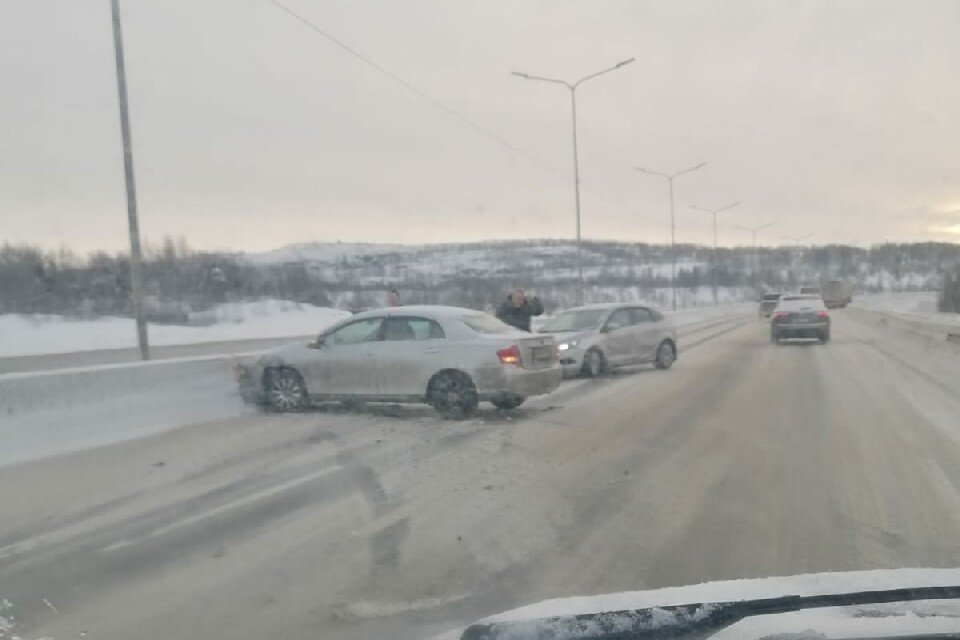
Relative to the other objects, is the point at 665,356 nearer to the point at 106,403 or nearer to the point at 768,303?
the point at 106,403

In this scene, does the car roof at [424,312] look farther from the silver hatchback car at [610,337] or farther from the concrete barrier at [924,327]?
the concrete barrier at [924,327]

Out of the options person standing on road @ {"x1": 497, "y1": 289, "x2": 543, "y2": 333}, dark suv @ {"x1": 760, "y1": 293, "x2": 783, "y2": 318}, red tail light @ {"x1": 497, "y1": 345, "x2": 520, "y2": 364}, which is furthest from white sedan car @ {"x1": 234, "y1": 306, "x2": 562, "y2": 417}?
dark suv @ {"x1": 760, "y1": 293, "x2": 783, "y2": 318}

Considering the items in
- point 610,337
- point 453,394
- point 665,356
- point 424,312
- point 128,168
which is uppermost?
point 128,168

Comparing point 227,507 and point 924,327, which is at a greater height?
point 227,507

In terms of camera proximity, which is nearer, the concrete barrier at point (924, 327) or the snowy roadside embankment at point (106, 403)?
the snowy roadside embankment at point (106, 403)

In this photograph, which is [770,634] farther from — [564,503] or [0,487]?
[0,487]

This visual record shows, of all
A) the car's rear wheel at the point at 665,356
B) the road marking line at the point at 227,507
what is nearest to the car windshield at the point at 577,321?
the car's rear wheel at the point at 665,356

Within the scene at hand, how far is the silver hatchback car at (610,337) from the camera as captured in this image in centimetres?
2070

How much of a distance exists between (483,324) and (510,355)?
3.09 ft

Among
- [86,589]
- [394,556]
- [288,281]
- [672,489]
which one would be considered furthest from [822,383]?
[288,281]

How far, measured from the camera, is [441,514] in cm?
763

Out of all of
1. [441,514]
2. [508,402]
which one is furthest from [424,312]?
[441,514]

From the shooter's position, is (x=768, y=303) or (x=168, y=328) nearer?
(x=168, y=328)

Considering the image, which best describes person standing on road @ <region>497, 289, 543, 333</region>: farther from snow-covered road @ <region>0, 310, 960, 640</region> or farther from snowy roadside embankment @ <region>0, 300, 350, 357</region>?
snowy roadside embankment @ <region>0, 300, 350, 357</region>
